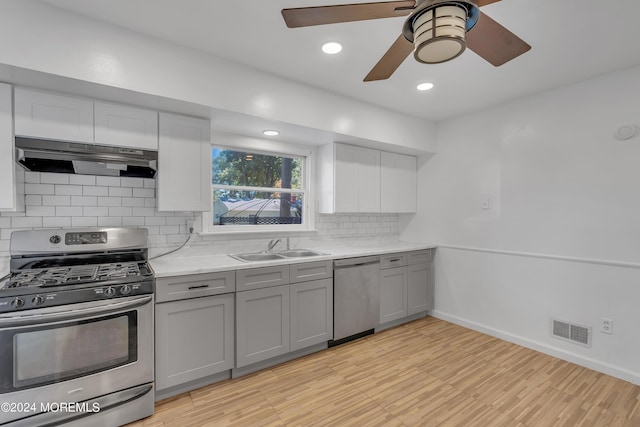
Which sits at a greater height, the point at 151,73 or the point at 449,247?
the point at 151,73

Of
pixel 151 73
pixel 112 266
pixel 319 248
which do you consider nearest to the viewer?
pixel 151 73

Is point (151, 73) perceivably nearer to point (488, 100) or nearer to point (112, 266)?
point (112, 266)

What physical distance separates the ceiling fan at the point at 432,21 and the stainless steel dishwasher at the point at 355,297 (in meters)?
2.09

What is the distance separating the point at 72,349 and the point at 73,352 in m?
0.02

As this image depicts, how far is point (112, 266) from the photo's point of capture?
7.32 ft

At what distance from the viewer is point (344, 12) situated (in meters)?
1.31

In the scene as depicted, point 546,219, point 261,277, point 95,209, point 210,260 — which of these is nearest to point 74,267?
point 95,209

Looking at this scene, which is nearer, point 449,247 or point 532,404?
point 532,404

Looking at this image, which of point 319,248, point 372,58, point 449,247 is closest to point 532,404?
point 449,247

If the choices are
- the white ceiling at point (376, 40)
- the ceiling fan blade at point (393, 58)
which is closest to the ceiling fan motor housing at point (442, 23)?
the ceiling fan blade at point (393, 58)

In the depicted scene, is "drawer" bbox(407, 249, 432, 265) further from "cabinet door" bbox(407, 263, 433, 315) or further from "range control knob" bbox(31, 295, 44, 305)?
"range control knob" bbox(31, 295, 44, 305)

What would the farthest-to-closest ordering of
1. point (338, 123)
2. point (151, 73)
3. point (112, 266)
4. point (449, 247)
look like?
point (449, 247) < point (338, 123) < point (112, 266) < point (151, 73)

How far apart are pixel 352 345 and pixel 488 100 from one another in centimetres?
291

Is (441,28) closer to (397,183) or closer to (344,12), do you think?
(344,12)
